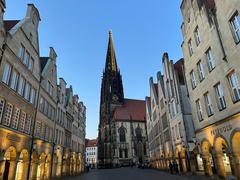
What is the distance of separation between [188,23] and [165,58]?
13139 millimetres

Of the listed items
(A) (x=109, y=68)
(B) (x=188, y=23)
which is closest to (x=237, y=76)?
(B) (x=188, y=23)

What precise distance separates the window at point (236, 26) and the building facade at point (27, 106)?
15950 mm

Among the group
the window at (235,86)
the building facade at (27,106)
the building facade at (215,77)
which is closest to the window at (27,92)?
the building facade at (27,106)

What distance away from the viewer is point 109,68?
9456 cm

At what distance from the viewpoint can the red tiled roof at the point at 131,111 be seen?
82056 millimetres

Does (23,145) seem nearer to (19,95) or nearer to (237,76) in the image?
(19,95)

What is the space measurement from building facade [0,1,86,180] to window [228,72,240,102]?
52.6 feet

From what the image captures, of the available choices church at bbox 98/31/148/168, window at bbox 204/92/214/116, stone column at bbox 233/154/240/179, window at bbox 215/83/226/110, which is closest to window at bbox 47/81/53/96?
window at bbox 204/92/214/116

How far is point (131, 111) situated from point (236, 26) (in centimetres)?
7586

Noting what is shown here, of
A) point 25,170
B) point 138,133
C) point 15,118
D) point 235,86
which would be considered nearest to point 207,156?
point 235,86

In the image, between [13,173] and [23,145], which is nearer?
[13,173]

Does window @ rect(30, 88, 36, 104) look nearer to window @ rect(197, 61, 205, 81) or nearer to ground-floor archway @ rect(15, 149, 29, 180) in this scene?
ground-floor archway @ rect(15, 149, 29, 180)

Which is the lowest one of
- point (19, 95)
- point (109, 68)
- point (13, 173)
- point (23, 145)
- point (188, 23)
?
point (13, 173)

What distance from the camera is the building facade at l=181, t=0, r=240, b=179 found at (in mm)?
12477
